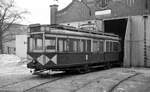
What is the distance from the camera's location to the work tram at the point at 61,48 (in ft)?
41.0

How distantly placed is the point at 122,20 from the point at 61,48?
485 inches

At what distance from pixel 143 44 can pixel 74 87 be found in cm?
1305

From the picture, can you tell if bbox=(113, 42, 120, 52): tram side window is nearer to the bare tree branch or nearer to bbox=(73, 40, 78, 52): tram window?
bbox=(73, 40, 78, 52): tram window

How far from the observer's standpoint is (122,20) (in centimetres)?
2359

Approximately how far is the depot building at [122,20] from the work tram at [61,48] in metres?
6.15

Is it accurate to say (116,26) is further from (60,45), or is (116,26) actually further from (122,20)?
(60,45)

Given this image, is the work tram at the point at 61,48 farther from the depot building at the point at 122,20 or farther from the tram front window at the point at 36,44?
the depot building at the point at 122,20

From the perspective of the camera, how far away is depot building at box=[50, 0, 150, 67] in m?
21.1

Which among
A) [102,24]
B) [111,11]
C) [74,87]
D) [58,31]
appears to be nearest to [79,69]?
[58,31]

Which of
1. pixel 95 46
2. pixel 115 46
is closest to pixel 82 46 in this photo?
pixel 95 46

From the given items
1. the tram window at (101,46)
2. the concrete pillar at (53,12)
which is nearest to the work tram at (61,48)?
the tram window at (101,46)

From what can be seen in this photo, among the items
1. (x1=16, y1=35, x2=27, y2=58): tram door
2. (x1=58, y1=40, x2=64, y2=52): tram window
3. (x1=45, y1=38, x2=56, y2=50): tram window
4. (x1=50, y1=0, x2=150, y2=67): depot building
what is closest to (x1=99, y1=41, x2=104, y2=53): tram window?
(x1=50, y1=0, x2=150, y2=67): depot building

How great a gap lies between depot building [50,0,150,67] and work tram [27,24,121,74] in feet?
20.2

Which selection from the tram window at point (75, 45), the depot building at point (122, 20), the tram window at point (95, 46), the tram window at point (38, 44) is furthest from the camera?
the depot building at point (122, 20)
